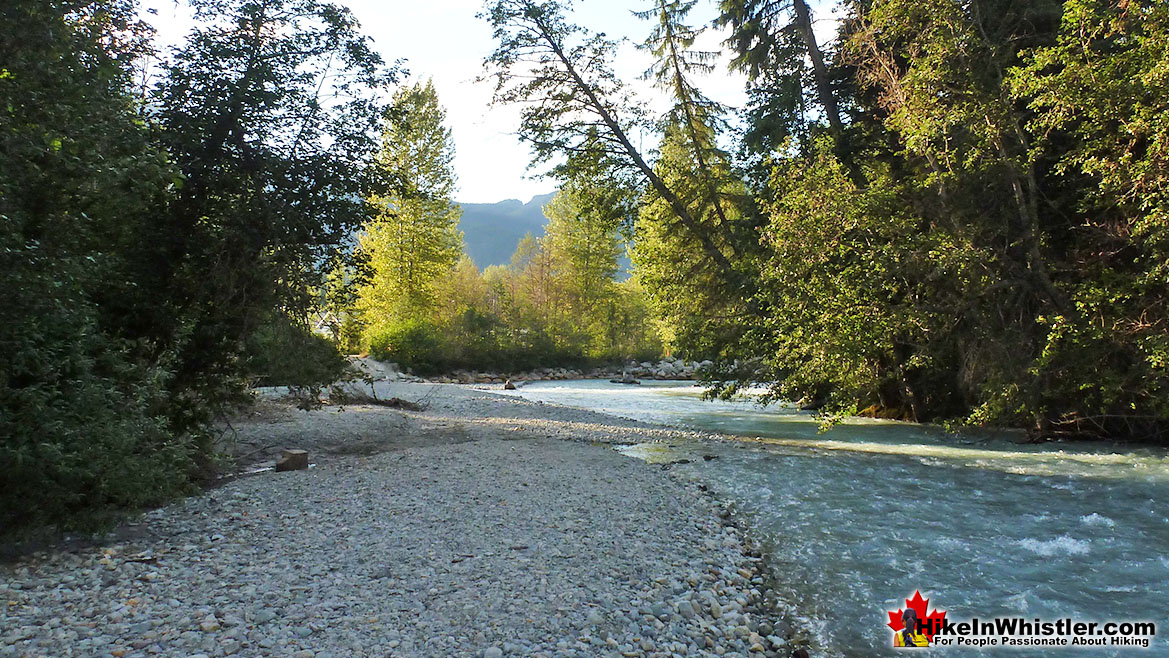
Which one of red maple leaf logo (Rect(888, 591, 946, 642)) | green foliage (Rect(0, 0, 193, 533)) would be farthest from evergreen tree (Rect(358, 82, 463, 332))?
red maple leaf logo (Rect(888, 591, 946, 642))

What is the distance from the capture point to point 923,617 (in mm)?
4848

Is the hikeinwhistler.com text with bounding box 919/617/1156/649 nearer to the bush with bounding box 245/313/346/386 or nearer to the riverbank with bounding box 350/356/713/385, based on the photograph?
the bush with bounding box 245/313/346/386

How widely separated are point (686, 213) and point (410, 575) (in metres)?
13.9

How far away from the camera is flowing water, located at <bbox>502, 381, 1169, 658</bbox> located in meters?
5.08

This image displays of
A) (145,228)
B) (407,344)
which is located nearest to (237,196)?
(145,228)

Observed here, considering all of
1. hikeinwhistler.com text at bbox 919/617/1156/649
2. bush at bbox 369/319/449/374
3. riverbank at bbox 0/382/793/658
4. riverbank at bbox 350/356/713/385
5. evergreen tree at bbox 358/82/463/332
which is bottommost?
hikeinwhistler.com text at bbox 919/617/1156/649

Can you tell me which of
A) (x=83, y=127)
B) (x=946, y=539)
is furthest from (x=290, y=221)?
(x=946, y=539)

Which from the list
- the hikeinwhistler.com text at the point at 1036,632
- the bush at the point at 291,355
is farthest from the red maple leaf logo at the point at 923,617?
the bush at the point at 291,355

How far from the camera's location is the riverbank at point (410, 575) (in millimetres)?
4004

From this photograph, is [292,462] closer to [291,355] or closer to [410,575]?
[291,355]

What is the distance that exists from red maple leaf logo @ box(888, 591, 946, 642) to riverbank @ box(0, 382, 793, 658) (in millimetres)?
904

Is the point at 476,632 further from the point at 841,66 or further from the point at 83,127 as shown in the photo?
the point at 841,66

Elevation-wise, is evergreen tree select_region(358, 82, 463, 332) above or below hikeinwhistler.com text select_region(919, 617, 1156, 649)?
above

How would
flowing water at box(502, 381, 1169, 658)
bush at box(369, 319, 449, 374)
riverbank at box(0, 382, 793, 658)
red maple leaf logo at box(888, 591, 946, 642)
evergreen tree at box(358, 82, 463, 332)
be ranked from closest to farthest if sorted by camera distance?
riverbank at box(0, 382, 793, 658) < red maple leaf logo at box(888, 591, 946, 642) < flowing water at box(502, 381, 1169, 658) < bush at box(369, 319, 449, 374) < evergreen tree at box(358, 82, 463, 332)
